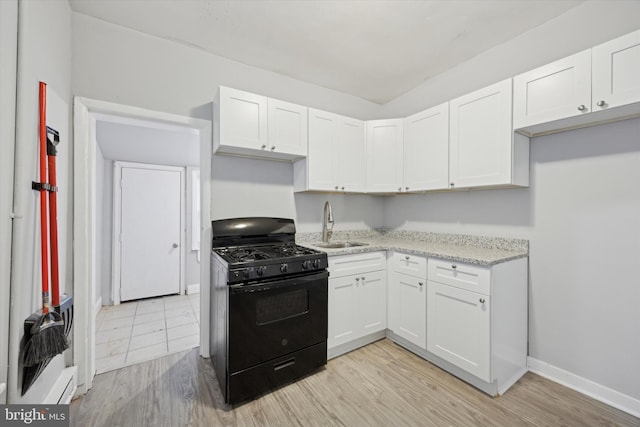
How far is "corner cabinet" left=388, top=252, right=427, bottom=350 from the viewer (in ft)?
7.52

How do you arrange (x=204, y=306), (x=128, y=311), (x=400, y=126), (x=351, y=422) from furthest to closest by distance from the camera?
(x=128, y=311)
(x=400, y=126)
(x=204, y=306)
(x=351, y=422)

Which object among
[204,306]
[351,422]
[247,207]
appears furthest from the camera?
[247,207]

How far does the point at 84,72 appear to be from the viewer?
6.47 ft

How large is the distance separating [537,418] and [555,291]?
0.90 metres

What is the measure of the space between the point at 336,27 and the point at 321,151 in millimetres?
1017

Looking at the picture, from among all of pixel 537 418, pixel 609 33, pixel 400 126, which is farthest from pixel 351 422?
pixel 609 33

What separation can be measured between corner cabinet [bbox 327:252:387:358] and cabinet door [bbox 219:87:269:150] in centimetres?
122

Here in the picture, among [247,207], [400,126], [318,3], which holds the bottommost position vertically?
[247,207]

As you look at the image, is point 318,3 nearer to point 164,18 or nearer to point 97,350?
point 164,18

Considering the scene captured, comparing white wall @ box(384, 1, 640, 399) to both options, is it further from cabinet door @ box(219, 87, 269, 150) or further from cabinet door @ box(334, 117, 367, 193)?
cabinet door @ box(219, 87, 269, 150)

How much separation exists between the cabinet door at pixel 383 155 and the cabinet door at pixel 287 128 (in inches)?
32.8

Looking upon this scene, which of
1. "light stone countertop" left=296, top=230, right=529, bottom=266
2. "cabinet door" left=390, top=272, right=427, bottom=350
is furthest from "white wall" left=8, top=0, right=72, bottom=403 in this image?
"cabinet door" left=390, top=272, right=427, bottom=350

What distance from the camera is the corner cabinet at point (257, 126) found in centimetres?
217

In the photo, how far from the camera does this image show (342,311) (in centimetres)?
238
